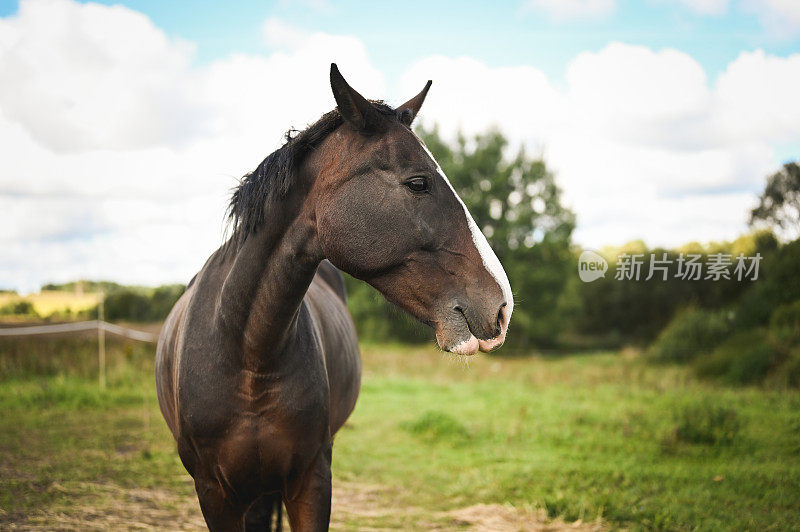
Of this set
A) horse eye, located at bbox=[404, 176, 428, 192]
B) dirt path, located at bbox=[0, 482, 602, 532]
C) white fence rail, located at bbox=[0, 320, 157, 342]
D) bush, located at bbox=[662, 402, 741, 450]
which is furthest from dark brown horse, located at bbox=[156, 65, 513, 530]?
white fence rail, located at bbox=[0, 320, 157, 342]

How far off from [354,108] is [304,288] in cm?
77

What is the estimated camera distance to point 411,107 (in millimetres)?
2441

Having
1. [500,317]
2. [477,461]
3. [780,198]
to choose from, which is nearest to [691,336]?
[780,198]

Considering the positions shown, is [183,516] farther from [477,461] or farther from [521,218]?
[521,218]

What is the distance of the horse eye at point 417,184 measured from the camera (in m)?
2.10

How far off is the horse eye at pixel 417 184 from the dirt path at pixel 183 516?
3480mm

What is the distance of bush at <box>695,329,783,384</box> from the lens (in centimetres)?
993

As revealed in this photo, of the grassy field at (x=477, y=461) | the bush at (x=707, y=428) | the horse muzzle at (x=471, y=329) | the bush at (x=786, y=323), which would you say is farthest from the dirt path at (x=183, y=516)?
the bush at (x=786, y=323)

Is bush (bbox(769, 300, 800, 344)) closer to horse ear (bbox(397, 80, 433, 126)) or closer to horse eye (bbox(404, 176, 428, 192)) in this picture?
horse ear (bbox(397, 80, 433, 126))

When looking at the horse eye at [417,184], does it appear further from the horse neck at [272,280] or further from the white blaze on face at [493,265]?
the horse neck at [272,280]

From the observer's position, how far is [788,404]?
24.6 feet

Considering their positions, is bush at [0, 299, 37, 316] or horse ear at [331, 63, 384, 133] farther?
bush at [0, 299, 37, 316]

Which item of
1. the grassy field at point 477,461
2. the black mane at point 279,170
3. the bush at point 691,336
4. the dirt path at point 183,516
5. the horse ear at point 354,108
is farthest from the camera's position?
the bush at point 691,336

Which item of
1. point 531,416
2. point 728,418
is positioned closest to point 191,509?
point 531,416
